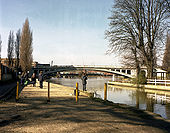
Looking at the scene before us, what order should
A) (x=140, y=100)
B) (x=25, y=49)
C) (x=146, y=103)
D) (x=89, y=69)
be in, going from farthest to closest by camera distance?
1. (x=89, y=69)
2. (x=25, y=49)
3. (x=140, y=100)
4. (x=146, y=103)

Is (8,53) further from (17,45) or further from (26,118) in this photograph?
(26,118)

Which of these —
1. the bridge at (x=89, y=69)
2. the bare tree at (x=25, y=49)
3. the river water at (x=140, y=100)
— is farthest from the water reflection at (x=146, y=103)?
the bridge at (x=89, y=69)

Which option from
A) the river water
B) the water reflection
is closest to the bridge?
the river water

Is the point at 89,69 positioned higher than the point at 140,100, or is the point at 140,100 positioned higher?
the point at 89,69

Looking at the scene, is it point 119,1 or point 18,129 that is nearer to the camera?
point 18,129

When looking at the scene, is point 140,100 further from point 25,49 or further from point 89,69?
point 89,69

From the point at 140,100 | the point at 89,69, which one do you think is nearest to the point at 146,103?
the point at 140,100

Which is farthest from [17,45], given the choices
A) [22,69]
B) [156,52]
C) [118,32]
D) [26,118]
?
[26,118]

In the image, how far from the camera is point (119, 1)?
2655 centimetres

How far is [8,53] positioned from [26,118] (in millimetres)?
53826

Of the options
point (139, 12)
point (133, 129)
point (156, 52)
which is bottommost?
point (133, 129)

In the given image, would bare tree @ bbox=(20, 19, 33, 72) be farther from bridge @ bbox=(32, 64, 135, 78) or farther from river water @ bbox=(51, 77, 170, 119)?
river water @ bbox=(51, 77, 170, 119)

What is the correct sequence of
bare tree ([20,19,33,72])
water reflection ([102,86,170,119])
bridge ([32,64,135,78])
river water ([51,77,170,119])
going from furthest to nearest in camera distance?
bridge ([32,64,135,78])
bare tree ([20,19,33,72])
river water ([51,77,170,119])
water reflection ([102,86,170,119])

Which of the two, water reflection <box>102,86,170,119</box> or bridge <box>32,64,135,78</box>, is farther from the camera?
bridge <box>32,64,135,78</box>
